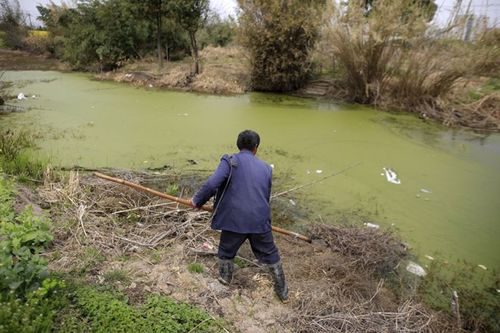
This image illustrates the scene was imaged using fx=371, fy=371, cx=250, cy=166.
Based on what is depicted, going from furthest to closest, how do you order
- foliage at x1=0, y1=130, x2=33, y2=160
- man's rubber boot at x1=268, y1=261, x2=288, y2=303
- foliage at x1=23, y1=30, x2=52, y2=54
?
foliage at x1=23, y1=30, x2=52, y2=54 → foliage at x1=0, y1=130, x2=33, y2=160 → man's rubber boot at x1=268, y1=261, x2=288, y2=303

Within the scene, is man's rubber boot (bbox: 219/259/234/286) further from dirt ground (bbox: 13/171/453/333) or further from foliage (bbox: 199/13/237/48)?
foliage (bbox: 199/13/237/48)

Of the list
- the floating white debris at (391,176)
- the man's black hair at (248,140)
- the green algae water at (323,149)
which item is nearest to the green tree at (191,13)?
the green algae water at (323,149)

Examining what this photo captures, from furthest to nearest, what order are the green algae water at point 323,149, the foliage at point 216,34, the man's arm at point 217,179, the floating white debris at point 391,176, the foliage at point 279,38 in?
the foliage at point 216,34 < the foliage at point 279,38 < the floating white debris at point 391,176 < the green algae water at point 323,149 < the man's arm at point 217,179

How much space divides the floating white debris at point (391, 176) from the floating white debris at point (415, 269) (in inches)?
61.1

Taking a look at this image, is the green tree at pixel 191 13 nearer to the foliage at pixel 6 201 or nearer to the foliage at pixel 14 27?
the foliage at pixel 6 201

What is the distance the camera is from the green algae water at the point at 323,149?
3.54 metres

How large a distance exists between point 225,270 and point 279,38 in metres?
6.94

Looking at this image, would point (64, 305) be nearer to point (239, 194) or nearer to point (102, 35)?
point (239, 194)

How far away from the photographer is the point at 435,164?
4883 millimetres

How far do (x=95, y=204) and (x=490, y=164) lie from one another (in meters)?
4.96

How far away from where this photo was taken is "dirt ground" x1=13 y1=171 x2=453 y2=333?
2.14 metres

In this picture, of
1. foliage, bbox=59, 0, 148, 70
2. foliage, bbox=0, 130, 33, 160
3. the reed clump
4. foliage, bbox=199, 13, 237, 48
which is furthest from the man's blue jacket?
foliage, bbox=199, 13, 237, 48

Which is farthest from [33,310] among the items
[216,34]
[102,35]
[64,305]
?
[216,34]

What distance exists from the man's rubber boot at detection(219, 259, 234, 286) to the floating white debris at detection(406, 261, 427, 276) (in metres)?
1.40
